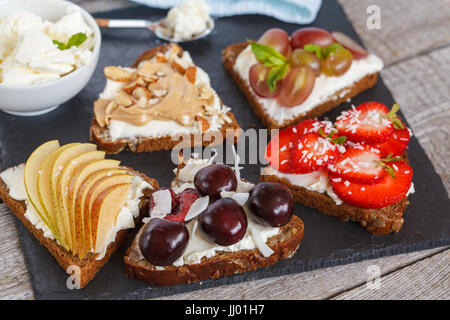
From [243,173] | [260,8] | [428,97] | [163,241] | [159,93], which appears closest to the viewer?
[163,241]

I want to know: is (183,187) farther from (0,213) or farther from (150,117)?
(0,213)

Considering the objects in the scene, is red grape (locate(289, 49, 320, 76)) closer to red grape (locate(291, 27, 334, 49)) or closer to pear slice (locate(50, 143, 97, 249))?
red grape (locate(291, 27, 334, 49))

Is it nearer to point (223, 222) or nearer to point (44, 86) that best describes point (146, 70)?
point (44, 86)

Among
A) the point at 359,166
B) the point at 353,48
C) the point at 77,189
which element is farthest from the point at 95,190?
the point at 353,48

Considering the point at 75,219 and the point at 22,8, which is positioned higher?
the point at 22,8

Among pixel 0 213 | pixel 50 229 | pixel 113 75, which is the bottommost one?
pixel 0 213

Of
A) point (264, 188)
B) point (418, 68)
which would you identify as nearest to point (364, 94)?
point (418, 68)

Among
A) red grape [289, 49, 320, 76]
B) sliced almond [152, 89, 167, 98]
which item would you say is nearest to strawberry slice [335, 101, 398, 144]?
red grape [289, 49, 320, 76]
